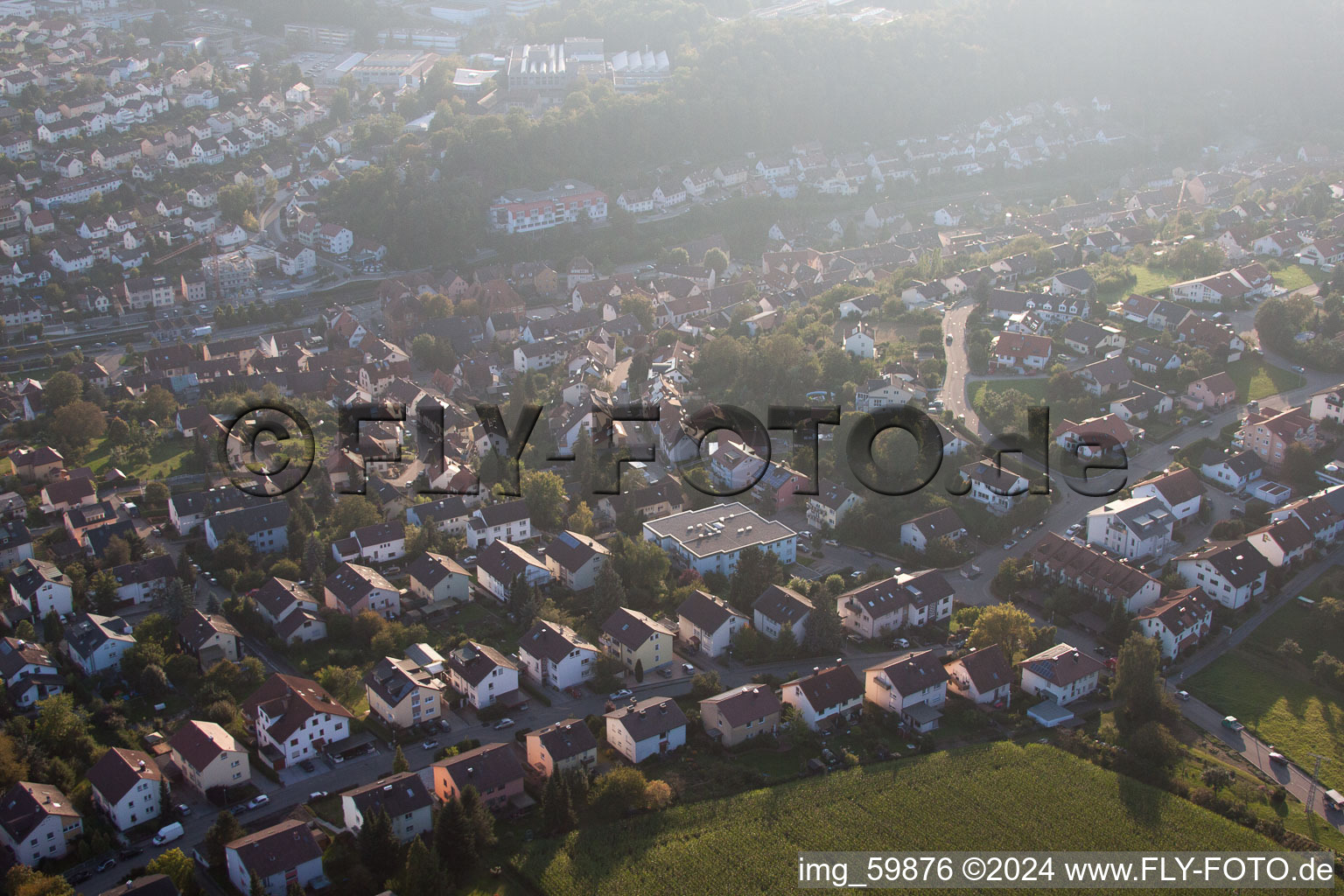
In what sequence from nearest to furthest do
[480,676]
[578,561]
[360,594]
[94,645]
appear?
1. [480,676]
2. [94,645]
3. [360,594]
4. [578,561]

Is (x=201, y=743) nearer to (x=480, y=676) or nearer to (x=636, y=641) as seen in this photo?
(x=480, y=676)

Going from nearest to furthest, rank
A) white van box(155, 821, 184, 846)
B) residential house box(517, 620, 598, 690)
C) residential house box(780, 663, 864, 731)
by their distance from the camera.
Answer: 1. white van box(155, 821, 184, 846)
2. residential house box(780, 663, 864, 731)
3. residential house box(517, 620, 598, 690)

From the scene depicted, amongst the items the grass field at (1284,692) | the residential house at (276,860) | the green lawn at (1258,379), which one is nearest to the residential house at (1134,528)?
the grass field at (1284,692)

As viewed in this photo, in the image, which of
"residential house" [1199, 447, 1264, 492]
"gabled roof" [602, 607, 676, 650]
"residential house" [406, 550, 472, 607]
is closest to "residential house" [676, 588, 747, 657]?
"gabled roof" [602, 607, 676, 650]

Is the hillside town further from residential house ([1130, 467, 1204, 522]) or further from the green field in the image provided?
the green field

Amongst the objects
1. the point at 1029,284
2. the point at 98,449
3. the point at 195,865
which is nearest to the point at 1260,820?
the point at 195,865

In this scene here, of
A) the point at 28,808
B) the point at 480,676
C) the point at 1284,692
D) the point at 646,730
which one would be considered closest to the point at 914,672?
the point at 646,730
